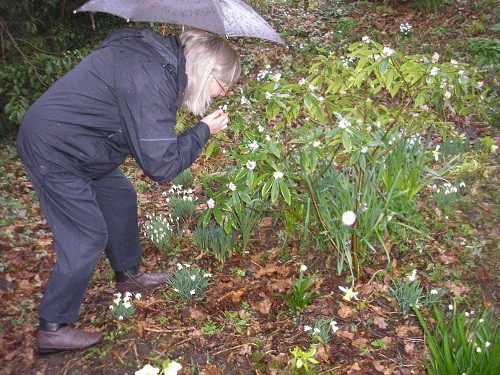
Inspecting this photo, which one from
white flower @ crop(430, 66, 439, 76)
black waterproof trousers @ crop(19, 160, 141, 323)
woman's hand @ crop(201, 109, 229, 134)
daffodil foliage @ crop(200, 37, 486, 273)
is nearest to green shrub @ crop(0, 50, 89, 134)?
black waterproof trousers @ crop(19, 160, 141, 323)

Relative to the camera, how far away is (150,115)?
208 centimetres

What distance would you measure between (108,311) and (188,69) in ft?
5.34

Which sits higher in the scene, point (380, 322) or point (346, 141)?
point (346, 141)

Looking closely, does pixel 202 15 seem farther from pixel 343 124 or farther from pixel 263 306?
pixel 263 306

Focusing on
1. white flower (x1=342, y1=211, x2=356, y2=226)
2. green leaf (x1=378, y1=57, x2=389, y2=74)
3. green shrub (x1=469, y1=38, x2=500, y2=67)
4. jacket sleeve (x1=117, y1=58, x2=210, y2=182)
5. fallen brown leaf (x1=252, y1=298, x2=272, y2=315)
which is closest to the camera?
jacket sleeve (x1=117, y1=58, x2=210, y2=182)

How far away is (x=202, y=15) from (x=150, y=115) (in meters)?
0.56

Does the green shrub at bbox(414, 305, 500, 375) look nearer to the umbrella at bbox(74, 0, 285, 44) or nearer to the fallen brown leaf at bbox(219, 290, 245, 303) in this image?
the fallen brown leaf at bbox(219, 290, 245, 303)

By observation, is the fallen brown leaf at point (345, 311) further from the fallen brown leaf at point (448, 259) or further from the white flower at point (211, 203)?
the white flower at point (211, 203)

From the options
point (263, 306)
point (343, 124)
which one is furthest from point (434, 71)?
point (263, 306)

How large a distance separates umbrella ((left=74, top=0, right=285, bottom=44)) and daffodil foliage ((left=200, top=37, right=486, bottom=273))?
1.33 feet

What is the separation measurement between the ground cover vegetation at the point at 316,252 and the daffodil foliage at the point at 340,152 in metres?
0.01

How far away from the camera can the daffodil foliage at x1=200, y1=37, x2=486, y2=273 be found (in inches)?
98.2

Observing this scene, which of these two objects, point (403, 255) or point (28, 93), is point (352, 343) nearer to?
point (403, 255)

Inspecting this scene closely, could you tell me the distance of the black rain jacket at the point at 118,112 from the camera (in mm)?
2102
